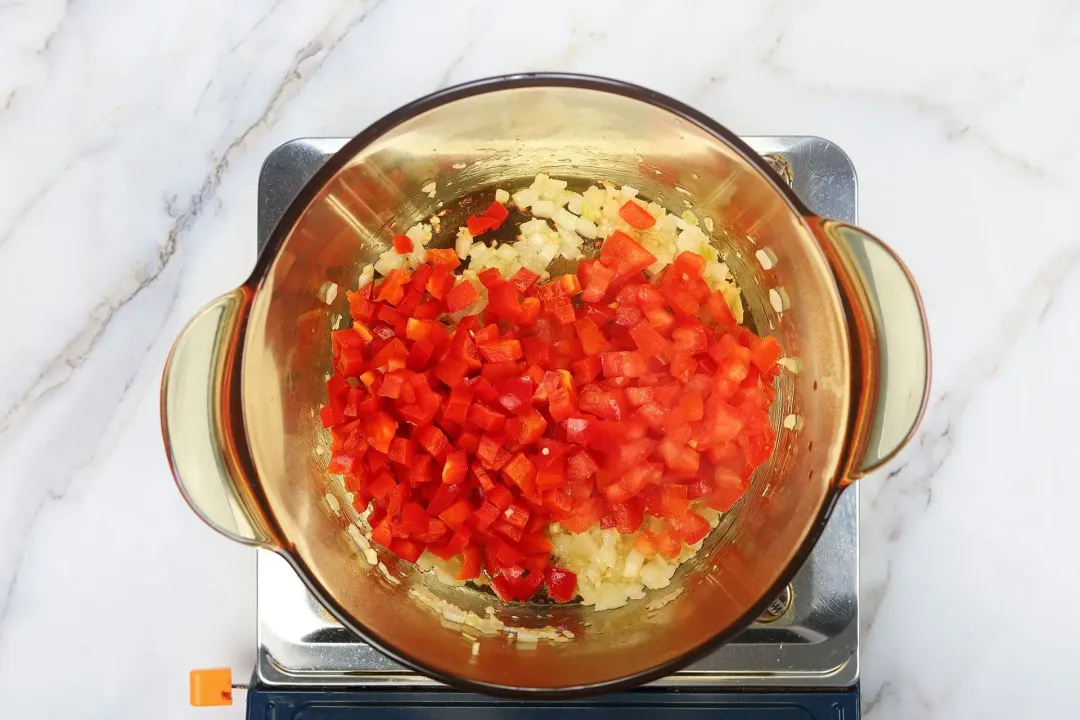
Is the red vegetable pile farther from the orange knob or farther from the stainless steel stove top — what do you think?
the orange knob

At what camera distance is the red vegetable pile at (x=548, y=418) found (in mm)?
986

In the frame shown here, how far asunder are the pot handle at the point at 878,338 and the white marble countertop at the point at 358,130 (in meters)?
0.44

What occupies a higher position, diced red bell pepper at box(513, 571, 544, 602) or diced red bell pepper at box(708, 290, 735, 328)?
diced red bell pepper at box(708, 290, 735, 328)

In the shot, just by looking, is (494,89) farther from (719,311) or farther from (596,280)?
(719,311)

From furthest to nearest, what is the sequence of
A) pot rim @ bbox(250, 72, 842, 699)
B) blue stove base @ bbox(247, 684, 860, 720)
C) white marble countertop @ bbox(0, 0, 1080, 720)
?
white marble countertop @ bbox(0, 0, 1080, 720) → blue stove base @ bbox(247, 684, 860, 720) → pot rim @ bbox(250, 72, 842, 699)

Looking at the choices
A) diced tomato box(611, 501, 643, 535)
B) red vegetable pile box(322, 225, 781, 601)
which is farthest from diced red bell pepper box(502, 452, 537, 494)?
diced tomato box(611, 501, 643, 535)

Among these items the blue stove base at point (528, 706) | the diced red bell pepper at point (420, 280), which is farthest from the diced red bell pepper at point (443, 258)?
the blue stove base at point (528, 706)

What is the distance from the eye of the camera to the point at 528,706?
3.59 feet

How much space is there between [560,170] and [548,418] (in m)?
0.36

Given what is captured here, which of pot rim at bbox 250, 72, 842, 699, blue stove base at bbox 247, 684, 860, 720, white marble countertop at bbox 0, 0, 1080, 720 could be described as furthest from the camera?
white marble countertop at bbox 0, 0, 1080, 720

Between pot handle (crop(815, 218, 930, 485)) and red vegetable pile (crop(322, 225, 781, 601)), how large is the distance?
137mm

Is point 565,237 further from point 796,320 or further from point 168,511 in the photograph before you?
point 168,511

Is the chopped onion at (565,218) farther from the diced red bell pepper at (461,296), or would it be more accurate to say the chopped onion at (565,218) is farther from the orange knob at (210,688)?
the orange knob at (210,688)

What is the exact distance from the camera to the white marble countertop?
49.9 inches
